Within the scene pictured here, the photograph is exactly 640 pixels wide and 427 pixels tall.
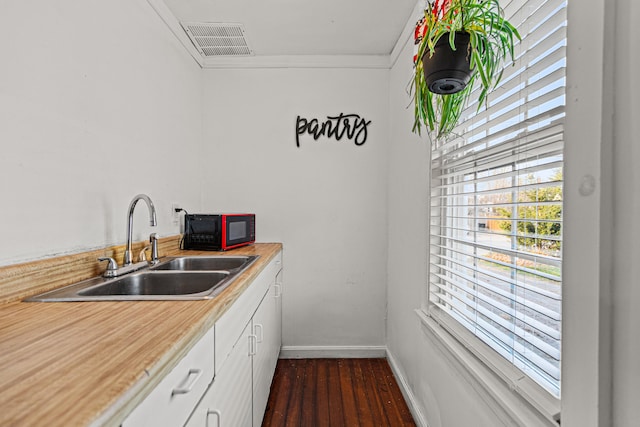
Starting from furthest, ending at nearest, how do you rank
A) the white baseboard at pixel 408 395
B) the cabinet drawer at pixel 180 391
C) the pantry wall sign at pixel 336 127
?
1. the pantry wall sign at pixel 336 127
2. the white baseboard at pixel 408 395
3. the cabinet drawer at pixel 180 391

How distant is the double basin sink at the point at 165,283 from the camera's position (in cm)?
100

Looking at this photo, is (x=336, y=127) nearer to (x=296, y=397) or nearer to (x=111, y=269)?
(x=111, y=269)

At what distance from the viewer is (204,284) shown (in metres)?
1.44

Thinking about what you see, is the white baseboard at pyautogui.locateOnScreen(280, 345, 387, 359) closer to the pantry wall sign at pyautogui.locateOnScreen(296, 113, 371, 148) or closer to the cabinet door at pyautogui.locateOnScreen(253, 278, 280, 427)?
the cabinet door at pyautogui.locateOnScreen(253, 278, 280, 427)

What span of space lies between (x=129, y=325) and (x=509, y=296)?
106cm

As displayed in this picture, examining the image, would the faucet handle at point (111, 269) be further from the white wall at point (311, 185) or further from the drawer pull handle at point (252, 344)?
the white wall at point (311, 185)

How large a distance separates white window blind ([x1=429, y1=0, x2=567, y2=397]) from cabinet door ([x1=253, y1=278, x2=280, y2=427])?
3.12ft

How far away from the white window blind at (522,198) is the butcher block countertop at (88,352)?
888 mm

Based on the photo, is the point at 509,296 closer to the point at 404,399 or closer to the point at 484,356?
the point at 484,356

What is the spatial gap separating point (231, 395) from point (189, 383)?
1.46 feet

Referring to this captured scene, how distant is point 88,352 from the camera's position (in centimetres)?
62

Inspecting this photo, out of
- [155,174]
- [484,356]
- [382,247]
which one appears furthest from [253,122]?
[484,356]

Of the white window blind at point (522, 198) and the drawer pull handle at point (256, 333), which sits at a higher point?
the white window blind at point (522, 198)

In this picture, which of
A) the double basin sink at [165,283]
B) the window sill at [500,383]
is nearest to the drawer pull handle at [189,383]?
the double basin sink at [165,283]
